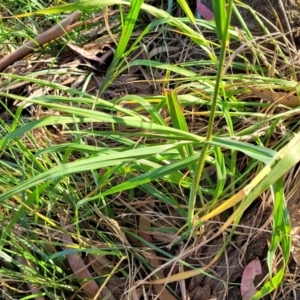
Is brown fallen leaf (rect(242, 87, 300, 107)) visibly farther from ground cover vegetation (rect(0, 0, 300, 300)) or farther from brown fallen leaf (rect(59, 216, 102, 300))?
brown fallen leaf (rect(59, 216, 102, 300))

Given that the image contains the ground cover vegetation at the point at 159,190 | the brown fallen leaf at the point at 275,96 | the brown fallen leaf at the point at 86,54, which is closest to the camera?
the ground cover vegetation at the point at 159,190

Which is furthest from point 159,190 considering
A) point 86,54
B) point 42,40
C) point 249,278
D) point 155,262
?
point 42,40

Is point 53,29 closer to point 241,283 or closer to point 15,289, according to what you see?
point 15,289

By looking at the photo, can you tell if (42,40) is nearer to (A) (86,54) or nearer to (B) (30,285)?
(A) (86,54)

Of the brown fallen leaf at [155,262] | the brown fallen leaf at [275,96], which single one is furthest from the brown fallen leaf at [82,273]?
the brown fallen leaf at [275,96]

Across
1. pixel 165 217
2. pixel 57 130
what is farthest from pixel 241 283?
pixel 57 130

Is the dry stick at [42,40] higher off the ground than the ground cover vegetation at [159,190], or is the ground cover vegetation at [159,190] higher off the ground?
the dry stick at [42,40]

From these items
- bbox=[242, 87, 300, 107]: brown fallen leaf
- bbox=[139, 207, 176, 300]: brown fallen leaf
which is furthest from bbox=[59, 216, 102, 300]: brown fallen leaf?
bbox=[242, 87, 300, 107]: brown fallen leaf

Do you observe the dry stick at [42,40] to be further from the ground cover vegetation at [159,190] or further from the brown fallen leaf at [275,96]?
the brown fallen leaf at [275,96]
